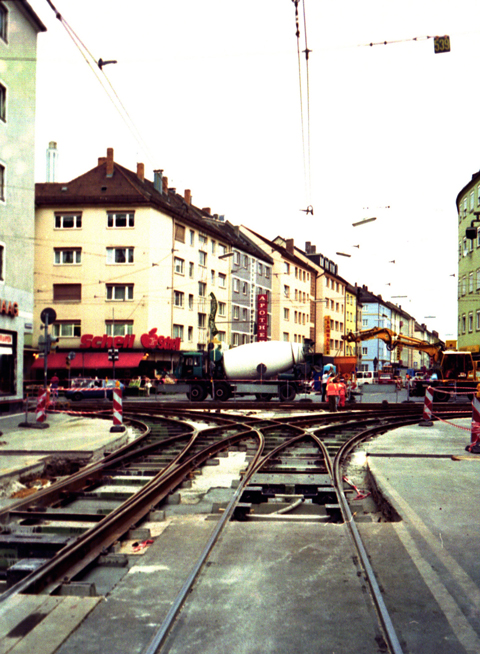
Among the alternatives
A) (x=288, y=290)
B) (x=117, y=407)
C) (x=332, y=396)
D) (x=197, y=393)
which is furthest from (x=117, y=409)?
(x=288, y=290)

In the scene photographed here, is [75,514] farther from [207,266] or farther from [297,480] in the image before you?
[207,266]

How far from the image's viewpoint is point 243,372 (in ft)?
105

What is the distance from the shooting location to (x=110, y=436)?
14531 millimetres

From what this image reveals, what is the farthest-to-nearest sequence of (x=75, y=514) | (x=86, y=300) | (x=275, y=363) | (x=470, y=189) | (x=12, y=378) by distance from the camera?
1. (x=470, y=189)
2. (x=86, y=300)
3. (x=275, y=363)
4. (x=12, y=378)
5. (x=75, y=514)

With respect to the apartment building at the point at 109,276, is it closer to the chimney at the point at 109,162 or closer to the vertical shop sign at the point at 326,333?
the chimney at the point at 109,162

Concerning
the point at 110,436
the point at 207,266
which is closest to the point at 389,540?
the point at 110,436

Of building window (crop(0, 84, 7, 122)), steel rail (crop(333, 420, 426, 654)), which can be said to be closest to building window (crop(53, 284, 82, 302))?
building window (crop(0, 84, 7, 122))

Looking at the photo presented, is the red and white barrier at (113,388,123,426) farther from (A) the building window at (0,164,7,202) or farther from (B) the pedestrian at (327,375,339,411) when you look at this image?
(B) the pedestrian at (327,375,339,411)

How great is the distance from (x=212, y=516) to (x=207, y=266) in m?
48.4

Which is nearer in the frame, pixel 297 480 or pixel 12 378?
pixel 297 480

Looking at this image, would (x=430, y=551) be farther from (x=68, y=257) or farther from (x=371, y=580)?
(x=68, y=257)

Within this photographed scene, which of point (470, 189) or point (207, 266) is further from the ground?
→ point (470, 189)

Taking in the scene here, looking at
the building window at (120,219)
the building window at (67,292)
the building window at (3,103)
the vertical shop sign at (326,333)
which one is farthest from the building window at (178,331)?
the vertical shop sign at (326,333)

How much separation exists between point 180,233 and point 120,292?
7318 mm
